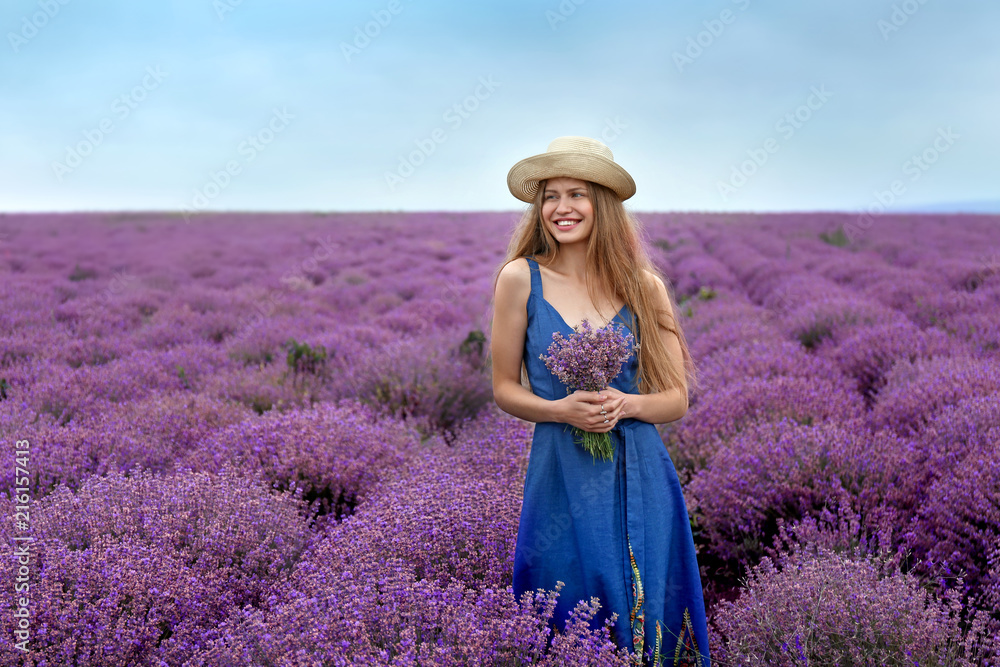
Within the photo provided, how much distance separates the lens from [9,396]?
433cm

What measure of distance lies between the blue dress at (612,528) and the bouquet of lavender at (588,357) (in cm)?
17

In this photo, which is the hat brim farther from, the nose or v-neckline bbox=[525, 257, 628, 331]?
v-neckline bbox=[525, 257, 628, 331]

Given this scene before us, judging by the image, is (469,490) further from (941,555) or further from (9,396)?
(9,396)

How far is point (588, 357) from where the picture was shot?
1676 mm

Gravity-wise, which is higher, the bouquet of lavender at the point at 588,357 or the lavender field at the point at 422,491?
the bouquet of lavender at the point at 588,357

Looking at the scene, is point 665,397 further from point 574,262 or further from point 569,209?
point 569,209

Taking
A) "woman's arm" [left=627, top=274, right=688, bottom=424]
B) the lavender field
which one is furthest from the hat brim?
the lavender field

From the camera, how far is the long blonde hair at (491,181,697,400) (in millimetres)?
2002

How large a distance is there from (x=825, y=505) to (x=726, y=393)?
4.31 ft

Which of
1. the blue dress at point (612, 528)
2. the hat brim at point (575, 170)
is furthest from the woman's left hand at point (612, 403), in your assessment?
the hat brim at point (575, 170)

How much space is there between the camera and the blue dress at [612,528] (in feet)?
6.12

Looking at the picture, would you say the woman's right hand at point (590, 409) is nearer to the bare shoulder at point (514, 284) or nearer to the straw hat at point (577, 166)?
the bare shoulder at point (514, 284)

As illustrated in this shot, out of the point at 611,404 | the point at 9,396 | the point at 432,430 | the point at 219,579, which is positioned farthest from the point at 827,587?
the point at 9,396

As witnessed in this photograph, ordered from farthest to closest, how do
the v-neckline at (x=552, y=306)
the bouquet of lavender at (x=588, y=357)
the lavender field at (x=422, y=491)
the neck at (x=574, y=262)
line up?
the neck at (x=574, y=262)
the v-neckline at (x=552, y=306)
the lavender field at (x=422, y=491)
the bouquet of lavender at (x=588, y=357)
